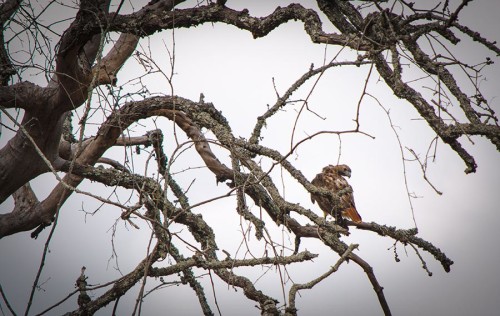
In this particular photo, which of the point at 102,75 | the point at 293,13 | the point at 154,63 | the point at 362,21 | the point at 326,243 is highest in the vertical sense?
the point at 102,75

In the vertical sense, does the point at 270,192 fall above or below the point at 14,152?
below

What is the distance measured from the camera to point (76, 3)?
321cm

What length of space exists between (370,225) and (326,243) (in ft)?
1.54

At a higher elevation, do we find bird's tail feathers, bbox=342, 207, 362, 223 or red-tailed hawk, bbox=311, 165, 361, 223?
red-tailed hawk, bbox=311, 165, 361, 223

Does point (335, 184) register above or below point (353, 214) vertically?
above

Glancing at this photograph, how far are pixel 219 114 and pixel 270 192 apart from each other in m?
0.74

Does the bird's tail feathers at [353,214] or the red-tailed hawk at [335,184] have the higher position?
the red-tailed hawk at [335,184]

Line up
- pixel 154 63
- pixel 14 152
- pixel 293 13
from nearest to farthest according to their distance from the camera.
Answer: pixel 154 63
pixel 293 13
pixel 14 152

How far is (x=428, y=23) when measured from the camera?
246 cm

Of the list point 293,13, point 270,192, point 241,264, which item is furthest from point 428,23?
point 241,264

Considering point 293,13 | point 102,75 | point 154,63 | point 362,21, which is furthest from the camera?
point 102,75

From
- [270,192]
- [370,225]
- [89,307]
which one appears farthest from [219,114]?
[89,307]

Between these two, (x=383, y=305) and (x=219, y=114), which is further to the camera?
(x=219, y=114)

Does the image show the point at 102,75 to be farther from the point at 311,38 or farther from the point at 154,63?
the point at 311,38
